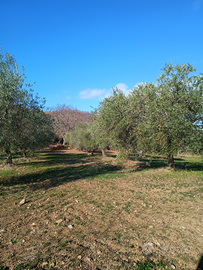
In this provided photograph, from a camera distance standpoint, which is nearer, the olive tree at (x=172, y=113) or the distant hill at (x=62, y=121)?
the olive tree at (x=172, y=113)

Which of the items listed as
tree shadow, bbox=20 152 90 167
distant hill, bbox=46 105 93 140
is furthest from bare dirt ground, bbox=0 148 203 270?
distant hill, bbox=46 105 93 140

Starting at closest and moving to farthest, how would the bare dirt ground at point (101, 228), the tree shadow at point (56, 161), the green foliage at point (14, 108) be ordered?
1. the bare dirt ground at point (101, 228)
2. the green foliage at point (14, 108)
3. the tree shadow at point (56, 161)

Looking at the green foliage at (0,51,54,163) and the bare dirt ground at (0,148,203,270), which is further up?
the green foliage at (0,51,54,163)

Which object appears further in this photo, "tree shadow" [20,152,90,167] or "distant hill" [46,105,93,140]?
"distant hill" [46,105,93,140]

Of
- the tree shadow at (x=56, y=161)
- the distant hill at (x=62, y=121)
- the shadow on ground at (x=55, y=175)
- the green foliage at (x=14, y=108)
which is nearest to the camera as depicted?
the green foliage at (x=14, y=108)

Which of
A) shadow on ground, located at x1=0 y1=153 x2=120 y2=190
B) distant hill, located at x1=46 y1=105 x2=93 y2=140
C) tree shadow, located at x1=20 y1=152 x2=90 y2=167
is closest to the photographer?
shadow on ground, located at x1=0 y1=153 x2=120 y2=190

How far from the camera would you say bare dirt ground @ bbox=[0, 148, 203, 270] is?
459cm

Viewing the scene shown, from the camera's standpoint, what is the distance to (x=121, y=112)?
626 inches

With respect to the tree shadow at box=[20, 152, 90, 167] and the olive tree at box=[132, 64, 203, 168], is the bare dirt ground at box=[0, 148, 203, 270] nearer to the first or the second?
the olive tree at box=[132, 64, 203, 168]

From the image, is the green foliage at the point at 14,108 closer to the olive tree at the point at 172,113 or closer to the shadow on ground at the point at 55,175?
the shadow on ground at the point at 55,175

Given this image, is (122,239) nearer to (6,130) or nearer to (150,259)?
(150,259)

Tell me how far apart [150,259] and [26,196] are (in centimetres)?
845

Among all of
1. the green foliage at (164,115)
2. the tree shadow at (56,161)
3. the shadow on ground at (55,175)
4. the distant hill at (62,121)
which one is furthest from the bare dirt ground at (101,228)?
the distant hill at (62,121)

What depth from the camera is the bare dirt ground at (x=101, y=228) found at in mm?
4586
